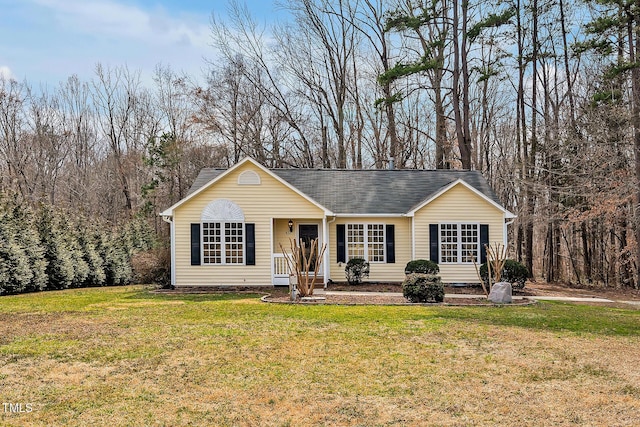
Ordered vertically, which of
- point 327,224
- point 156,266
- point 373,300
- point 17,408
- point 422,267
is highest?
point 327,224

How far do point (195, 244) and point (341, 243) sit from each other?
17.0 feet

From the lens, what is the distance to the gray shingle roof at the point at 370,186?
20.6 meters

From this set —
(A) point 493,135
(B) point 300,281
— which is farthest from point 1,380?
(A) point 493,135

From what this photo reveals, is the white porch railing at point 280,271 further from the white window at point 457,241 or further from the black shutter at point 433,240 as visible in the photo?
the white window at point 457,241

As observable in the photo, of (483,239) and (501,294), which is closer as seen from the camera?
(501,294)

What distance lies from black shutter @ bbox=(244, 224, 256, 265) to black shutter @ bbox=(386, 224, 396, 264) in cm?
491

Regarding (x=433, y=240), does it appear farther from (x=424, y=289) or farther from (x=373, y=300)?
(x=373, y=300)

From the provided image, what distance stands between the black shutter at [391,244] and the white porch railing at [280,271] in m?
3.84

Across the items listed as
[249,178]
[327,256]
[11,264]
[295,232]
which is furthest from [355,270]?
[11,264]

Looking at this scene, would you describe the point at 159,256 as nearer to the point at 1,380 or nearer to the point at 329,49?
the point at 1,380

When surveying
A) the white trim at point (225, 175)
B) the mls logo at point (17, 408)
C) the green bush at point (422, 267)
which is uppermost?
the white trim at point (225, 175)

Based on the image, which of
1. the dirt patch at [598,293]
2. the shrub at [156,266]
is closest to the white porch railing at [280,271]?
the shrub at [156,266]

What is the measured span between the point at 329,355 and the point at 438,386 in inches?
78.5

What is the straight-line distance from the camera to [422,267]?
61.4 ft
